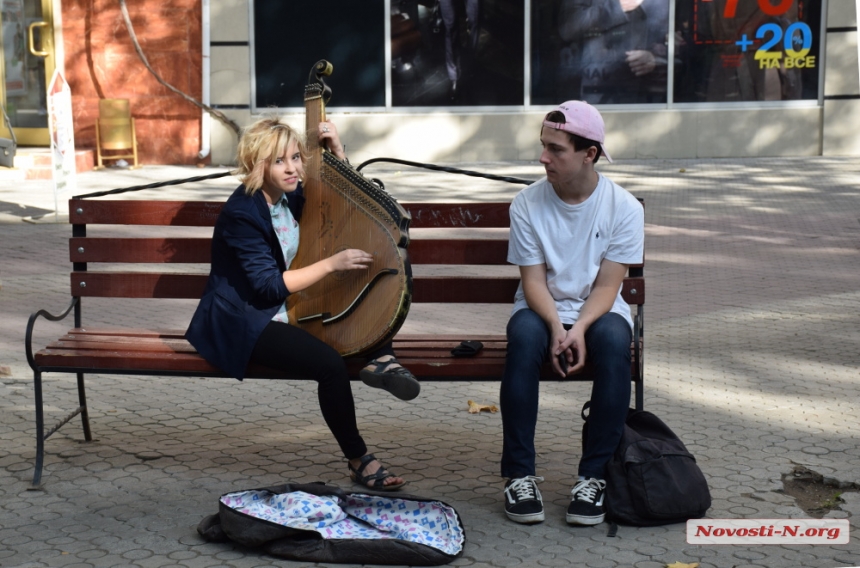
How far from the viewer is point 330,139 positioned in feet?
14.2

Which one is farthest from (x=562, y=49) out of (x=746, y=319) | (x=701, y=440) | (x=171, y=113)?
(x=701, y=440)

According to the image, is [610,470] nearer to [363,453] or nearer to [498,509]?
[498,509]

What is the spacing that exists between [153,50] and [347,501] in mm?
13057

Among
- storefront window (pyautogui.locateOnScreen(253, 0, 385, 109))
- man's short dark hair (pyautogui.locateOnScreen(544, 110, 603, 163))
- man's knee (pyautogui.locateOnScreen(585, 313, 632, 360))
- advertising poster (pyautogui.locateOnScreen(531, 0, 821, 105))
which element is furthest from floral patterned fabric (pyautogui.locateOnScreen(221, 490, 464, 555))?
advertising poster (pyautogui.locateOnScreen(531, 0, 821, 105))

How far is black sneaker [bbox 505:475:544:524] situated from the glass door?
13467 mm

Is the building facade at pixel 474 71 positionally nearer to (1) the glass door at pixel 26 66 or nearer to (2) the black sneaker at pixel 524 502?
(1) the glass door at pixel 26 66

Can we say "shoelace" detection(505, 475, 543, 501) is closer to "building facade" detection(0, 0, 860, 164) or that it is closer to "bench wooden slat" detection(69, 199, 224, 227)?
"bench wooden slat" detection(69, 199, 224, 227)

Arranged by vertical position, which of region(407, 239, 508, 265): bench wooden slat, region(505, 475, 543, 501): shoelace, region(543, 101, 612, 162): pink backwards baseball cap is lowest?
region(505, 475, 543, 501): shoelace

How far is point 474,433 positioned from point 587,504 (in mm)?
1189

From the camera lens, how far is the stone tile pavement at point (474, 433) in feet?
12.4

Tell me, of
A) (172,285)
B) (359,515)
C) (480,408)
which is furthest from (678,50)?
(359,515)

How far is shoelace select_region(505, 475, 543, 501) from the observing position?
13.0ft

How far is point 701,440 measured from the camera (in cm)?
482

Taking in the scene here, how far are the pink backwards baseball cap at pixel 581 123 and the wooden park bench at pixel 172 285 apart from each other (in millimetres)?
638
